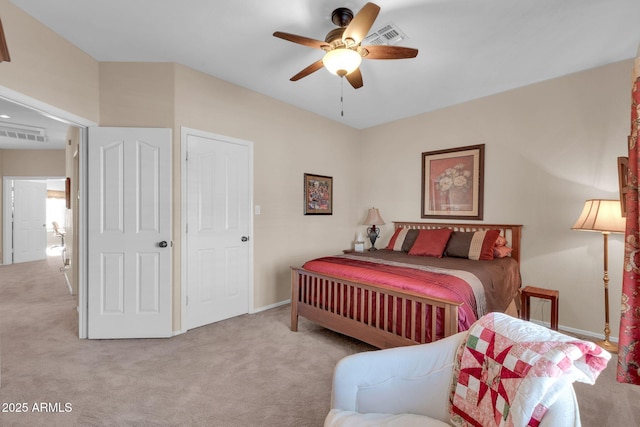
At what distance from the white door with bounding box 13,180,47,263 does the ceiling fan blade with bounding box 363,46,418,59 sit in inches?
323

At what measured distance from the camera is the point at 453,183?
3879 millimetres

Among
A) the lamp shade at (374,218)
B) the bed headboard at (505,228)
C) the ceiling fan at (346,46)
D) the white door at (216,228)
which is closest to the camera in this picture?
the ceiling fan at (346,46)

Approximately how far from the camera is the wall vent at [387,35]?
227cm

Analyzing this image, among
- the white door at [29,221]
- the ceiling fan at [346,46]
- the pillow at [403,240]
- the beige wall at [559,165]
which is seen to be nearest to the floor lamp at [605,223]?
the beige wall at [559,165]

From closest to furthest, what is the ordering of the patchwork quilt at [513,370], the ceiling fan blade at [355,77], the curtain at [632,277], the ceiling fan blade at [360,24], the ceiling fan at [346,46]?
the patchwork quilt at [513,370]
the curtain at [632,277]
the ceiling fan blade at [360,24]
the ceiling fan at [346,46]
the ceiling fan blade at [355,77]

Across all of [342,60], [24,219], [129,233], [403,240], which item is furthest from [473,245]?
[24,219]

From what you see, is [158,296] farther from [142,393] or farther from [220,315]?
[142,393]

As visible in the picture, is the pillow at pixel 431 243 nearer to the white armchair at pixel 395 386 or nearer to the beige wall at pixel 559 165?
the beige wall at pixel 559 165

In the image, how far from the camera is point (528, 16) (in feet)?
7.06

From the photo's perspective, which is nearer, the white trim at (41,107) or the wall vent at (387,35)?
the white trim at (41,107)

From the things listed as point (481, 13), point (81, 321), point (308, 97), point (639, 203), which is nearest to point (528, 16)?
point (481, 13)

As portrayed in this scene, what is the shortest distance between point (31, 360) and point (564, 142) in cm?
521

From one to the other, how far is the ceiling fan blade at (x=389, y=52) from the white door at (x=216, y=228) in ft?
6.07

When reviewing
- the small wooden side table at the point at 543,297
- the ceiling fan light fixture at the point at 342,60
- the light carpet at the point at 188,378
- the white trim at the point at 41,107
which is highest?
the ceiling fan light fixture at the point at 342,60
